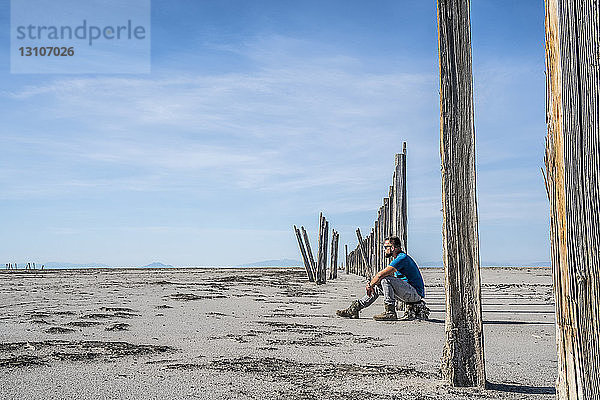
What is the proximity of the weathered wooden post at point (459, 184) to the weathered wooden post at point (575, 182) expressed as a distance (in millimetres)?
1875

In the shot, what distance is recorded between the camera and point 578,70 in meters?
2.43

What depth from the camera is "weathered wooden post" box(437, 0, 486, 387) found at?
176 inches

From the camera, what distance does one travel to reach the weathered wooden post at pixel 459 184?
4.47 metres

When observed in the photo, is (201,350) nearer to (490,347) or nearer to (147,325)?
(147,325)

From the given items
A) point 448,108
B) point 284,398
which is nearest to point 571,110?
point 448,108

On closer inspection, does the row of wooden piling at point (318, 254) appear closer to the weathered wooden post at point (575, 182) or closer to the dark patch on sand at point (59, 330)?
the dark patch on sand at point (59, 330)

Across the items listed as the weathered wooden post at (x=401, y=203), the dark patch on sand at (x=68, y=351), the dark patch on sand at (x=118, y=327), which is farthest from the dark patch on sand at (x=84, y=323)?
the weathered wooden post at (x=401, y=203)

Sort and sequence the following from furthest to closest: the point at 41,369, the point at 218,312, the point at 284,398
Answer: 1. the point at 218,312
2. the point at 41,369
3. the point at 284,398

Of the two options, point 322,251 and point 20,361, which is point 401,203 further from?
point 322,251

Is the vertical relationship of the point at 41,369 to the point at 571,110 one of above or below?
below

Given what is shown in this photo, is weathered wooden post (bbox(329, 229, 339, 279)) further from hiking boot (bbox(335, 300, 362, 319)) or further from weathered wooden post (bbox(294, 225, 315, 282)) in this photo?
hiking boot (bbox(335, 300, 362, 319))

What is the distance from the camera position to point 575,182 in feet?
8.05

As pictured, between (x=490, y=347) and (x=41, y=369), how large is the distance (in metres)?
4.47

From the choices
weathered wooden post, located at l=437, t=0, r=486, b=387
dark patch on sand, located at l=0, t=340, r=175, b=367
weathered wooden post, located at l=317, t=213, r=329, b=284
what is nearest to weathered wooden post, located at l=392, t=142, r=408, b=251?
dark patch on sand, located at l=0, t=340, r=175, b=367
